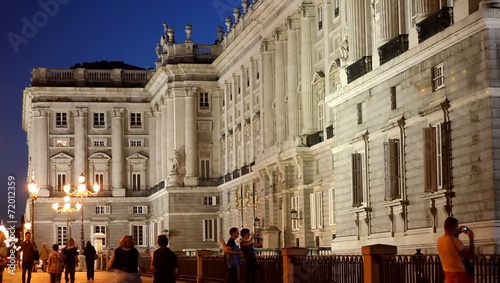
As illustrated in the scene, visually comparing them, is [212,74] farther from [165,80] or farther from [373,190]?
[373,190]

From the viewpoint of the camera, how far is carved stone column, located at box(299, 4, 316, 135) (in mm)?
71438

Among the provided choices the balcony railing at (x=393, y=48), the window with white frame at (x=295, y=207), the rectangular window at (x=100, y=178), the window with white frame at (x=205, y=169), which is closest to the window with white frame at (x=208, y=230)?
the window with white frame at (x=205, y=169)

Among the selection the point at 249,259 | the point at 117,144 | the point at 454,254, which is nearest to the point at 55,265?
the point at 249,259

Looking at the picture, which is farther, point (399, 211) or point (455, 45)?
point (399, 211)

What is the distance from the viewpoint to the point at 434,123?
35.7 meters

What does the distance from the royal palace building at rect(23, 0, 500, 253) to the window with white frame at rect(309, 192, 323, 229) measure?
136mm

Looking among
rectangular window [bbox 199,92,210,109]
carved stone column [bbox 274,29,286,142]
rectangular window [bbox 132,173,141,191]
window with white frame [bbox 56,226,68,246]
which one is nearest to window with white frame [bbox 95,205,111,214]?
rectangular window [bbox 132,173,141,191]

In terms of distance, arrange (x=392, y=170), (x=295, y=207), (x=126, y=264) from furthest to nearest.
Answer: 1. (x=295, y=207)
2. (x=392, y=170)
3. (x=126, y=264)

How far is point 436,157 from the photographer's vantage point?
3562 cm

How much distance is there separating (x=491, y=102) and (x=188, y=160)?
2996 inches

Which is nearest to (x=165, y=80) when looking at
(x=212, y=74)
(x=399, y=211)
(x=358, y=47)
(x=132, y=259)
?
(x=212, y=74)

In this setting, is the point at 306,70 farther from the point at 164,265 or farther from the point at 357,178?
the point at 164,265

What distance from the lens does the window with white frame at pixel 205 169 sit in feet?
353

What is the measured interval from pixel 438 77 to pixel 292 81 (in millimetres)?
39679
